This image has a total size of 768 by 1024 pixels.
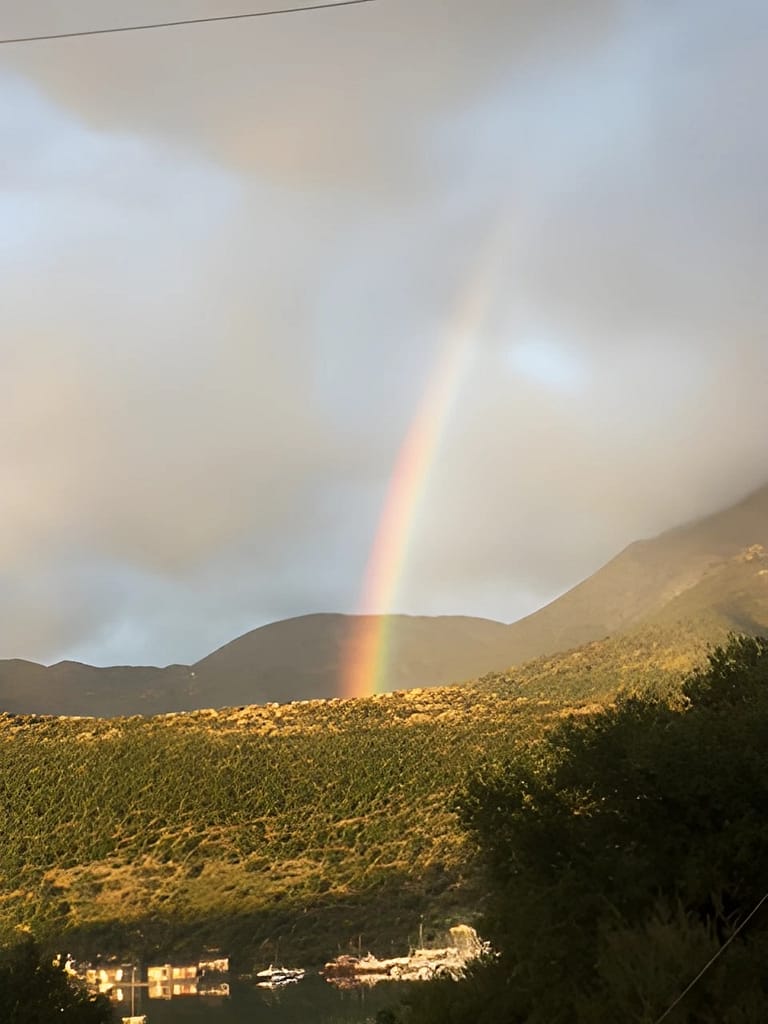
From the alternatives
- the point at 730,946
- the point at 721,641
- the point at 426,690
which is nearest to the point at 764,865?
the point at 730,946

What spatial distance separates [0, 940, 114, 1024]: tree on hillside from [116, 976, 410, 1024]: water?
38115mm

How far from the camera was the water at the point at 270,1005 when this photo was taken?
200ft

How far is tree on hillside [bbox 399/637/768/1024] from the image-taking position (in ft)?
47.3

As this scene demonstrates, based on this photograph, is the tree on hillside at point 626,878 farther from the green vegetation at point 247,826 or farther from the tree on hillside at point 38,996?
the green vegetation at point 247,826

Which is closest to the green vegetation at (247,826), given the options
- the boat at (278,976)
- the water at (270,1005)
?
the boat at (278,976)

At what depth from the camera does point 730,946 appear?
1496cm

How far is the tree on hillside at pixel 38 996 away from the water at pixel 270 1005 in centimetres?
3812

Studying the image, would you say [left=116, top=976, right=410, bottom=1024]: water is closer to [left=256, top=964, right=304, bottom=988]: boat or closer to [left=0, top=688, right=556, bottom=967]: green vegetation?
[left=256, top=964, right=304, bottom=988]: boat

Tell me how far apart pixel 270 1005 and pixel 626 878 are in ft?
179

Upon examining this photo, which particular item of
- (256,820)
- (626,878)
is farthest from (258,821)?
(626,878)

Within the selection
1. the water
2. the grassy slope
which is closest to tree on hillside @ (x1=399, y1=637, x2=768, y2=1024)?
the grassy slope

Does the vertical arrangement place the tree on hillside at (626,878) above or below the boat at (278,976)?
above

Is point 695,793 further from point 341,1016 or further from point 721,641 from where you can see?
point 721,641

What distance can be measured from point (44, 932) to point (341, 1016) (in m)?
22.3
